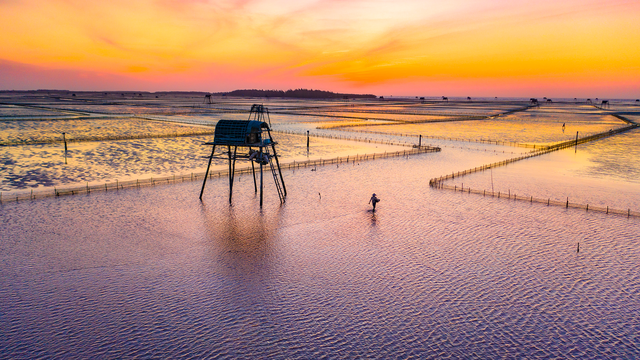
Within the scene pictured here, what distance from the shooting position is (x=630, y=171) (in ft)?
186

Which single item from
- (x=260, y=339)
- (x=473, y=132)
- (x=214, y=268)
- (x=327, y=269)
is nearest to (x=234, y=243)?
(x=214, y=268)

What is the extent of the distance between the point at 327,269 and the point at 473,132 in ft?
313

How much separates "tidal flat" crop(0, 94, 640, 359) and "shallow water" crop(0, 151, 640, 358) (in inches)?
4.1

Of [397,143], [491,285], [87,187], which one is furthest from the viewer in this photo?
[397,143]

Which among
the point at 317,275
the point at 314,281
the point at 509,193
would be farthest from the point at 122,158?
the point at 509,193

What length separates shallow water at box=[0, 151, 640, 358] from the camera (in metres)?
18.4

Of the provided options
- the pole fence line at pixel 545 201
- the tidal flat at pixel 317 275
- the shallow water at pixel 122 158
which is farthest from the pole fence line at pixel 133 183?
the pole fence line at pixel 545 201

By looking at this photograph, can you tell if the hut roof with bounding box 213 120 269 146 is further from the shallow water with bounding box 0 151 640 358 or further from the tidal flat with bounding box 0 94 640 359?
the shallow water with bounding box 0 151 640 358

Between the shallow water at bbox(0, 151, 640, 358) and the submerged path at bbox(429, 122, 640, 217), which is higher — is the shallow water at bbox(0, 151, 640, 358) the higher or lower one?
the lower one

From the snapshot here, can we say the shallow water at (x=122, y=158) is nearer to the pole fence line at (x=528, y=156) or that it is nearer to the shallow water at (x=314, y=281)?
the shallow water at (x=314, y=281)

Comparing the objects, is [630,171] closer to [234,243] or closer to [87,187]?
[234,243]

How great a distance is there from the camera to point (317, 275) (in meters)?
25.0

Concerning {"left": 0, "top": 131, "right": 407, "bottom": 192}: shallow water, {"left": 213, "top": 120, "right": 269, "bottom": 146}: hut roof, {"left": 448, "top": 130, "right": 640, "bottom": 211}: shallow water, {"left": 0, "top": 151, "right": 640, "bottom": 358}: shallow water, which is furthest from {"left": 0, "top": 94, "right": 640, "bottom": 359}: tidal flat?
{"left": 213, "top": 120, "right": 269, "bottom": 146}: hut roof

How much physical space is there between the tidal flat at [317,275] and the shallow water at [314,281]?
0.34 ft
